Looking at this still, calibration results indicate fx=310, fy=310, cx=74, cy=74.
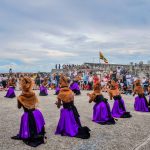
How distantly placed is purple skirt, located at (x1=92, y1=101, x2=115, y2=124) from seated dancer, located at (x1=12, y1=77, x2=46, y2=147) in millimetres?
3548

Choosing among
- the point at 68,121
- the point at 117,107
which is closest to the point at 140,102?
the point at 117,107

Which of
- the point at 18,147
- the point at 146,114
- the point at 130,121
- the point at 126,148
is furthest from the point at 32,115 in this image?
the point at 146,114

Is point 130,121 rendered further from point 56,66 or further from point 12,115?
point 56,66

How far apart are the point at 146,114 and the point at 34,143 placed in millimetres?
8024

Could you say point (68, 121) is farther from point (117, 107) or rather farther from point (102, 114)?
point (117, 107)

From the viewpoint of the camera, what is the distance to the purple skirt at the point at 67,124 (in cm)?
1060

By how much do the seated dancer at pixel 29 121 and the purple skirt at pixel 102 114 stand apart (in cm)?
355

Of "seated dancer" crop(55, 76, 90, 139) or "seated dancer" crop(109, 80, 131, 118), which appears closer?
"seated dancer" crop(55, 76, 90, 139)

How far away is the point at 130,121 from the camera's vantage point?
13.4 metres

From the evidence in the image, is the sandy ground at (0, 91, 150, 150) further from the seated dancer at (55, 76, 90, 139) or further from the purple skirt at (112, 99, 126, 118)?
the purple skirt at (112, 99, 126, 118)

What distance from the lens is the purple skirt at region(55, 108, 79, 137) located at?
10602 mm

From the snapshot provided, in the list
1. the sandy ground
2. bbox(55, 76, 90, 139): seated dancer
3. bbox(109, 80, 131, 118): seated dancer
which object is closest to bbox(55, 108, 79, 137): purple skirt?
bbox(55, 76, 90, 139): seated dancer

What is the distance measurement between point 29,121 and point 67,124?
1.52m

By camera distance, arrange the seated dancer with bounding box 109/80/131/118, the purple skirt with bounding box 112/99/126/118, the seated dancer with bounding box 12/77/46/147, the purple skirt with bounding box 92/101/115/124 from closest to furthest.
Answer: the seated dancer with bounding box 12/77/46/147
the purple skirt with bounding box 92/101/115/124
the seated dancer with bounding box 109/80/131/118
the purple skirt with bounding box 112/99/126/118
